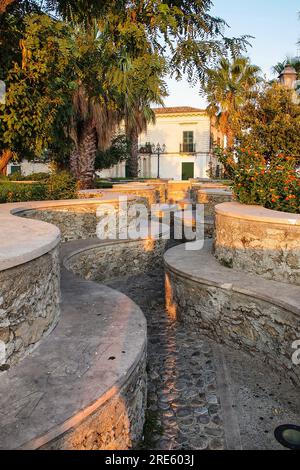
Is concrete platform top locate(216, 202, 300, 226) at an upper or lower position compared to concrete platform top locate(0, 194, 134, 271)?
upper

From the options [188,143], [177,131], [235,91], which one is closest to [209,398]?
[235,91]

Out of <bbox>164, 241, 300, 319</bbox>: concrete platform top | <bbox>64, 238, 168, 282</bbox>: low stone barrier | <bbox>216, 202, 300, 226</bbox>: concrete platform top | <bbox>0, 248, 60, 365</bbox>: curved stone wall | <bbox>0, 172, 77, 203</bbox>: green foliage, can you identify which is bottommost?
<bbox>64, 238, 168, 282</bbox>: low stone barrier

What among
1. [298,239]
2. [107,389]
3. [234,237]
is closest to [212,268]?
[234,237]

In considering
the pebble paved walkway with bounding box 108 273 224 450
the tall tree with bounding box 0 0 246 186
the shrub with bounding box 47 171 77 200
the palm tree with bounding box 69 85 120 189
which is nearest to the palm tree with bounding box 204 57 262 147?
the palm tree with bounding box 69 85 120 189

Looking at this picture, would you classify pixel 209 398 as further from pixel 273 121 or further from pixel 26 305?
pixel 273 121

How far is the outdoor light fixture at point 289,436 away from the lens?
3160 mm

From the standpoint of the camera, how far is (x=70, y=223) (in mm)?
8352

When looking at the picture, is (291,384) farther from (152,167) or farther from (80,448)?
(152,167)

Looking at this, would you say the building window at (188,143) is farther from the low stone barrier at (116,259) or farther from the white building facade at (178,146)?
the low stone barrier at (116,259)

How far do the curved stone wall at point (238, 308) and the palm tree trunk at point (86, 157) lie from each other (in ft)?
32.6

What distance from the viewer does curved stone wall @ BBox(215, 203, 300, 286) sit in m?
4.89

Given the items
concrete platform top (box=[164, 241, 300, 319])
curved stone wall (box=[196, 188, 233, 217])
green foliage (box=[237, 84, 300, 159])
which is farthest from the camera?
green foliage (box=[237, 84, 300, 159])

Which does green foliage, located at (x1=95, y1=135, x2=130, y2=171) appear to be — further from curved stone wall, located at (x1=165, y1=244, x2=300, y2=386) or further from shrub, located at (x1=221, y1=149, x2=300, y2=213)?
curved stone wall, located at (x1=165, y1=244, x2=300, y2=386)

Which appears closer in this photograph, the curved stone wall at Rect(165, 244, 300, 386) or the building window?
the curved stone wall at Rect(165, 244, 300, 386)
